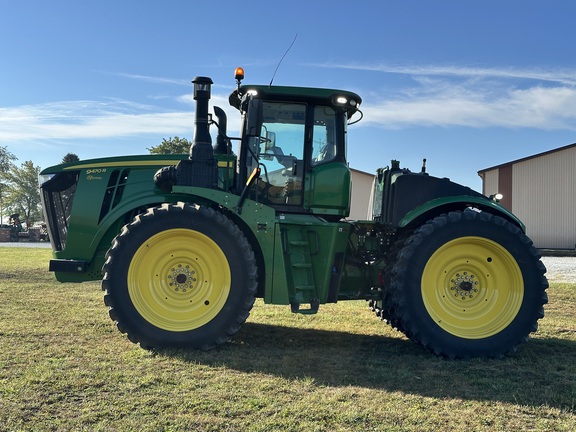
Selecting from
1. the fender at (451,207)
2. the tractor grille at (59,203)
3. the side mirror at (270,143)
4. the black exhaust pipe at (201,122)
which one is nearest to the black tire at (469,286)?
the fender at (451,207)

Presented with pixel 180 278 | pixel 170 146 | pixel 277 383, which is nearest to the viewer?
pixel 277 383

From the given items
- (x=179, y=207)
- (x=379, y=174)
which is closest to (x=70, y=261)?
(x=179, y=207)

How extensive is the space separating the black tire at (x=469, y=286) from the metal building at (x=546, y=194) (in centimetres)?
2637

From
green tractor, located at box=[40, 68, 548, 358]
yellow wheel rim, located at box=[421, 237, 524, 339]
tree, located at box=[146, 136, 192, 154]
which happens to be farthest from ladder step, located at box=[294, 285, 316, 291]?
tree, located at box=[146, 136, 192, 154]

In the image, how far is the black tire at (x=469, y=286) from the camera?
18.3 ft

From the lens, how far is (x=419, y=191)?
609 centimetres

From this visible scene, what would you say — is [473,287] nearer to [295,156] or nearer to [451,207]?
[451,207]

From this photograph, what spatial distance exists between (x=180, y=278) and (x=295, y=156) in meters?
1.97

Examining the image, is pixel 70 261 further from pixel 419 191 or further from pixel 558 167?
pixel 558 167

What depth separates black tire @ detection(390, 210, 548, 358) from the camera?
18.3ft

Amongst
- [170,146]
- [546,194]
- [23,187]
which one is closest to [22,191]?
[23,187]

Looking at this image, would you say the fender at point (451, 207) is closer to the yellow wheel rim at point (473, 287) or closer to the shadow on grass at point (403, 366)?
the yellow wheel rim at point (473, 287)

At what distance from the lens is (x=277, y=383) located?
443 cm

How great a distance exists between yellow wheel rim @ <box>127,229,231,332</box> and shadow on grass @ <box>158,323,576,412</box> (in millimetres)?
442
